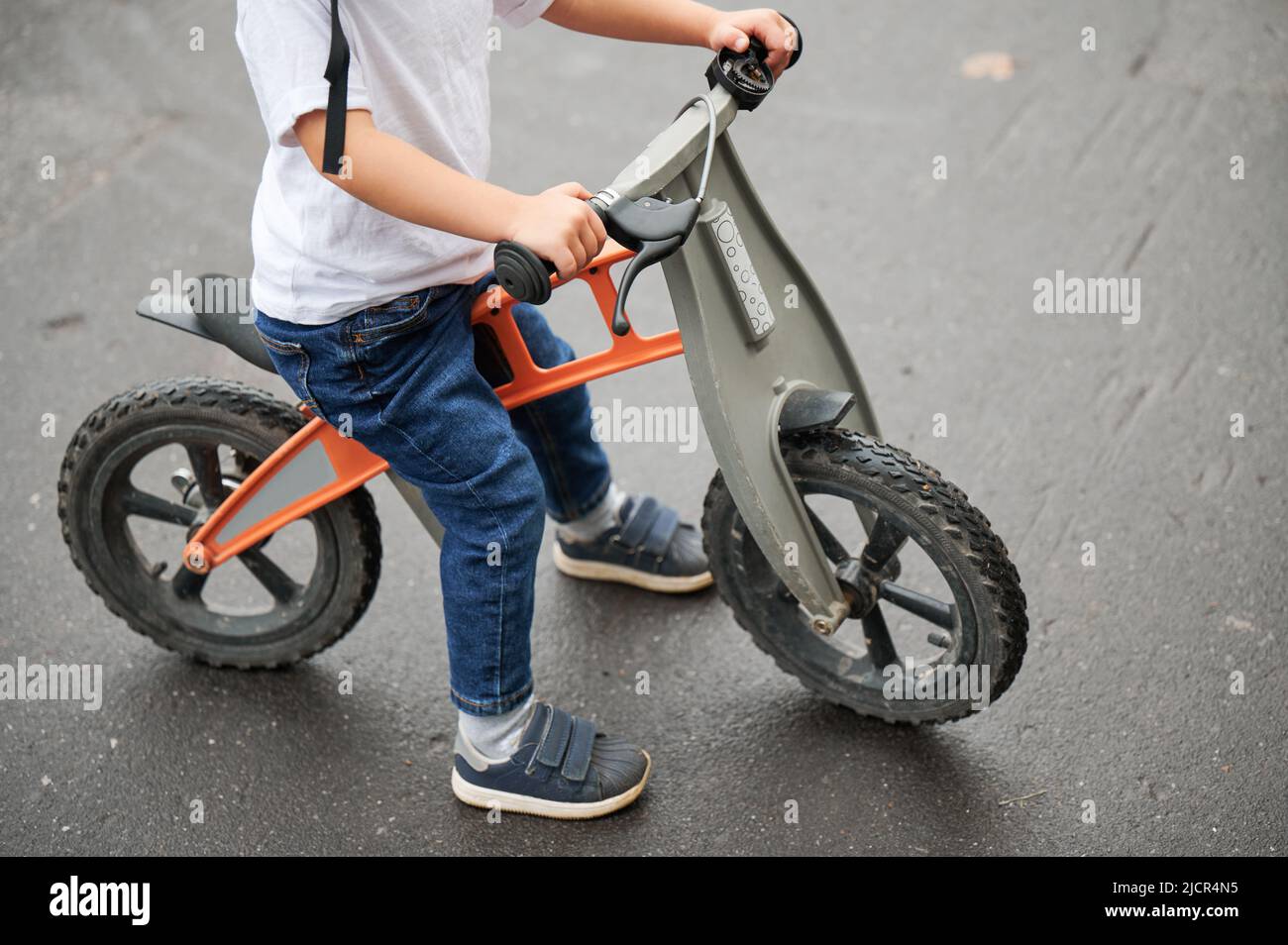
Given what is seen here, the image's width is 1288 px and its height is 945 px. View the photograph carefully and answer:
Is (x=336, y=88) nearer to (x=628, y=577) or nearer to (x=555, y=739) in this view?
(x=555, y=739)

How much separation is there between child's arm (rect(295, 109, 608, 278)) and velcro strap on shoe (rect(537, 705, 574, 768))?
3.82 ft

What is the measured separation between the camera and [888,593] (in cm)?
280

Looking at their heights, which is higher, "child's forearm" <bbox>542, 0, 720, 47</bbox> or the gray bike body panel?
"child's forearm" <bbox>542, 0, 720, 47</bbox>

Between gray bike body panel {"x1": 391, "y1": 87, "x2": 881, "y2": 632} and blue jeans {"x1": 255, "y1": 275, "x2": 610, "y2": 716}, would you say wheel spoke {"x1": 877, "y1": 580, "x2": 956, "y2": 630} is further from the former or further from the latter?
blue jeans {"x1": 255, "y1": 275, "x2": 610, "y2": 716}

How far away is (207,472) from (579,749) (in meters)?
1.05

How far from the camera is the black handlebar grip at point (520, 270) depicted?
1990 mm

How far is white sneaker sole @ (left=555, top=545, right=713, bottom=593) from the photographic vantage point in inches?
131

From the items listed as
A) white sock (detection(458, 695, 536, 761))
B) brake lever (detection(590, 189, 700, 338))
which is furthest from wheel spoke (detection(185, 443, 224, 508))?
brake lever (detection(590, 189, 700, 338))

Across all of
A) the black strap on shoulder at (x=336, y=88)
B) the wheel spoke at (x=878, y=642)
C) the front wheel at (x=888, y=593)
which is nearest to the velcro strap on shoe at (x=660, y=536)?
the front wheel at (x=888, y=593)

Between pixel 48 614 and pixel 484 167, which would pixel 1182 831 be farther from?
pixel 48 614

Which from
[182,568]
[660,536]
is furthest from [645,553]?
[182,568]

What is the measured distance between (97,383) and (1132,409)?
3.12 metres

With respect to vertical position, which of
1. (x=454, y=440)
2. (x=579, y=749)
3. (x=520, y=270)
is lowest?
(x=579, y=749)

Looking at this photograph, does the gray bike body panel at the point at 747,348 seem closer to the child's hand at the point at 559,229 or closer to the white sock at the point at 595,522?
the child's hand at the point at 559,229
